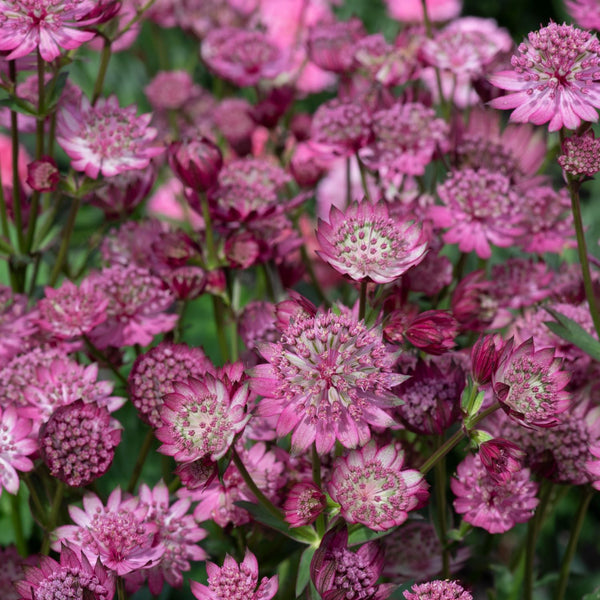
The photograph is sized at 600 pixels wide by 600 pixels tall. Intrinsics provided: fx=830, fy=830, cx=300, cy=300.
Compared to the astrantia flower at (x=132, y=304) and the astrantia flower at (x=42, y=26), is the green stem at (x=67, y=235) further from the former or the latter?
the astrantia flower at (x=42, y=26)

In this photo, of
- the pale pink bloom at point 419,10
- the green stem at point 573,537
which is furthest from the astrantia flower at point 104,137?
the pale pink bloom at point 419,10

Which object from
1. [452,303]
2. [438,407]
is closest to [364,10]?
[452,303]

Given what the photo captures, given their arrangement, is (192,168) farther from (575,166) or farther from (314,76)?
(314,76)

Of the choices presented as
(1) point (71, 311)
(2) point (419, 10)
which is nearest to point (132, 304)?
(1) point (71, 311)

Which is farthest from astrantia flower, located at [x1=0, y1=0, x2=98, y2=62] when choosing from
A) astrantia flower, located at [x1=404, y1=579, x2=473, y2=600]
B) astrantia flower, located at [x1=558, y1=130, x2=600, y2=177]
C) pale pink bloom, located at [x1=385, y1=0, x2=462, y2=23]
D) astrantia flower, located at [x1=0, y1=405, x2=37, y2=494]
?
pale pink bloom, located at [x1=385, y1=0, x2=462, y2=23]

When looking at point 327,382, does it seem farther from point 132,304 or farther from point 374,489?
point 132,304
